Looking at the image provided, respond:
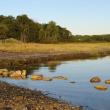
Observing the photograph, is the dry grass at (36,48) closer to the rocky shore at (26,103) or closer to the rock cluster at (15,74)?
the rock cluster at (15,74)

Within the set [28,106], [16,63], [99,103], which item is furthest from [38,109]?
[16,63]

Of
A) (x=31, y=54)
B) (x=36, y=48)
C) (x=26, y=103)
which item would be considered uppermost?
(x=26, y=103)

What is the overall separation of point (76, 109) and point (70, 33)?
16808 centimetres

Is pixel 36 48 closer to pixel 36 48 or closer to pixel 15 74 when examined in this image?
pixel 36 48

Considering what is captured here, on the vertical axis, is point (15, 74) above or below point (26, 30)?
below

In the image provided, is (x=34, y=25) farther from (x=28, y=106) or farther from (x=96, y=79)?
(x=28, y=106)

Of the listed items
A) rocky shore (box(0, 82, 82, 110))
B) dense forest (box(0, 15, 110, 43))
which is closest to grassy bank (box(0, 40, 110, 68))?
dense forest (box(0, 15, 110, 43))

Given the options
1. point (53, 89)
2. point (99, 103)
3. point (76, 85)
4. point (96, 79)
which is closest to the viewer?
point (99, 103)

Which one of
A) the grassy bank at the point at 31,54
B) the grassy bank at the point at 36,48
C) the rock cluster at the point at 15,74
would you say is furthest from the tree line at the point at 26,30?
the rock cluster at the point at 15,74

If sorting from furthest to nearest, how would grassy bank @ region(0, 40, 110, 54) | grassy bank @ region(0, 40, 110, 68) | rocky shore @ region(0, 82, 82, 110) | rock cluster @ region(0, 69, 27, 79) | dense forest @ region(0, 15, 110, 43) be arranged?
dense forest @ region(0, 15, 110, 43), grassy bank @ region(0, 40, 110, 54), grassy bank @ region(0, 40, 110, 68), rock cluster @ region(0, 69, 27, 79), rocky shore @ region(0, 82, 82, 110)

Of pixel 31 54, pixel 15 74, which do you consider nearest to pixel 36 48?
pixel 31 54

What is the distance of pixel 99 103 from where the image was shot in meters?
26.6

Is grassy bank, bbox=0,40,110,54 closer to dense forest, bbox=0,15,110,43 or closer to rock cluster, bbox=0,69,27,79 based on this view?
dense forest, bbox=0,15,110,43

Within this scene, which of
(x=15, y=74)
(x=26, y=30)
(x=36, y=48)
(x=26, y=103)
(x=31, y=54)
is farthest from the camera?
(x=26, y=30)
